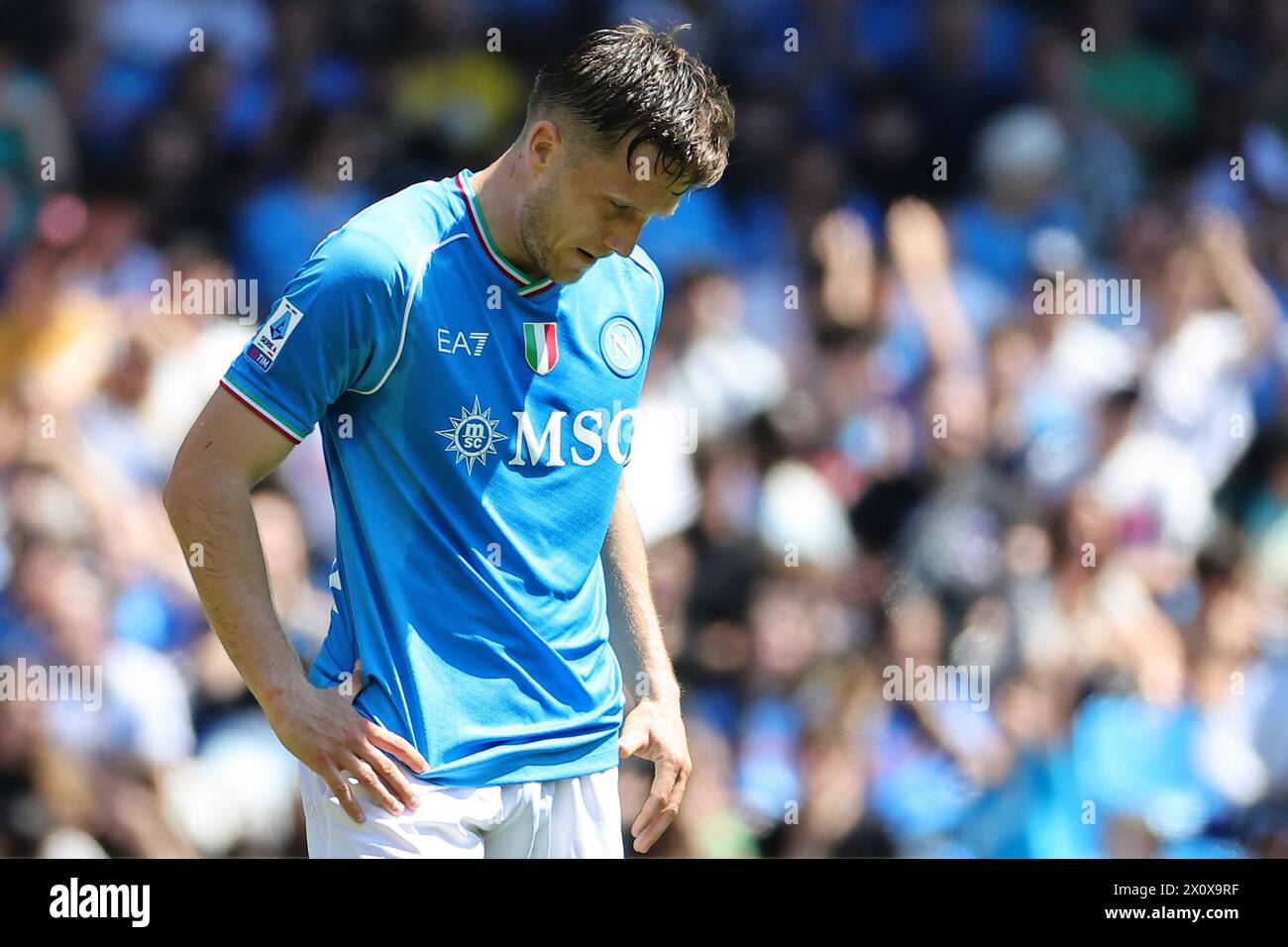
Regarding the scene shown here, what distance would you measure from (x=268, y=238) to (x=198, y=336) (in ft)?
1.08

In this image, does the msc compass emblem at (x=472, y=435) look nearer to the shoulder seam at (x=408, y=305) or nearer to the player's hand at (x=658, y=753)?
the shoulder seam at (x=408, y=305)

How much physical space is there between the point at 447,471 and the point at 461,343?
0.53 ft

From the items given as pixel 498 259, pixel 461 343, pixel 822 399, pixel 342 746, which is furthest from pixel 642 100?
pixel 822 399

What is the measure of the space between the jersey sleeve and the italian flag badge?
20 centimetres

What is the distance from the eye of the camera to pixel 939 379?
4.27m

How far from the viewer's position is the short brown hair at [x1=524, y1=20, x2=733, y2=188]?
193cm

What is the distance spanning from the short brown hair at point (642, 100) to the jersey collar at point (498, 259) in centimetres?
14

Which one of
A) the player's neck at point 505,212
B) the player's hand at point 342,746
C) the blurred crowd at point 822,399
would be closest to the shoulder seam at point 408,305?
the player's neck at point 505,212

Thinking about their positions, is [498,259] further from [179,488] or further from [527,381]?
[179,488]

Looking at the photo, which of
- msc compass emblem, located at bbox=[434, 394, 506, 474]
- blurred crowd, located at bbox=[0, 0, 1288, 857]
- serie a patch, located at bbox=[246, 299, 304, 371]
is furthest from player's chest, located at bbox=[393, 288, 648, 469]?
blurred crowd, located at bbox=[0, 0, 1288, 857]

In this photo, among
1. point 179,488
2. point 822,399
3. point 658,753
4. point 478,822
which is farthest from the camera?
point 822,399

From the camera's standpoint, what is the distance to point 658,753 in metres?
2.14
